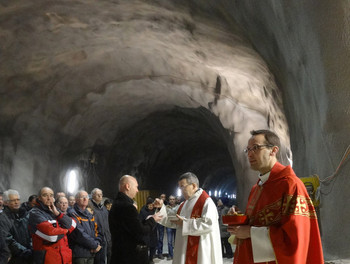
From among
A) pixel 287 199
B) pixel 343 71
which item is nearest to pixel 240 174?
pixel 343 71

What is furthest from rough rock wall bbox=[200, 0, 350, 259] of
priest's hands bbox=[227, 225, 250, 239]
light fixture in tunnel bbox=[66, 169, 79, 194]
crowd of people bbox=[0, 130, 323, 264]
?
light fixture in tunnel bbox=[66, 169, 79, 194]

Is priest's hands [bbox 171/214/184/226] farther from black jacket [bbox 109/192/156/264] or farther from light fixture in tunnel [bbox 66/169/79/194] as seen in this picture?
light fixture in tunnel [bbox 66/169/79/194]

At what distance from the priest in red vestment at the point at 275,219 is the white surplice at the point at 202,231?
2.04m

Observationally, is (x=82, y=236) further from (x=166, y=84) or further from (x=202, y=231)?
(x=166, y=84)

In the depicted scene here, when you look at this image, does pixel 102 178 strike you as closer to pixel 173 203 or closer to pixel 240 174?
pixel 173 203

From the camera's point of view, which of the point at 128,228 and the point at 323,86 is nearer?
the point at 323,86

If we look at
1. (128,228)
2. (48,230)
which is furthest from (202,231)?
(48,230)

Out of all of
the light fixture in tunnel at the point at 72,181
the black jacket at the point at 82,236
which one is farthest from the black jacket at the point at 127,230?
the light fixture in tunnel at the point at 72,181

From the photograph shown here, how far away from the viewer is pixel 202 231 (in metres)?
5.49

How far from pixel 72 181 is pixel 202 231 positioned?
8380 millimetres

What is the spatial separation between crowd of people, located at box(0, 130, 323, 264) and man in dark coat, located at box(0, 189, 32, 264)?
0.01 m

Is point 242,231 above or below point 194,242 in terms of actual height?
above

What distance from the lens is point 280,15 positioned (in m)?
4.78

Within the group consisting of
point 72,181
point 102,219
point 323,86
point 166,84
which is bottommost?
point 102,219
